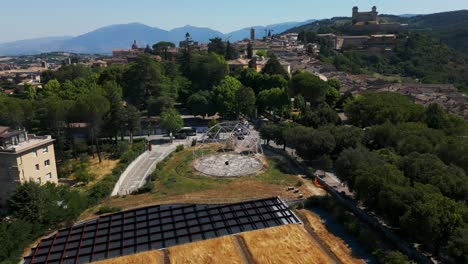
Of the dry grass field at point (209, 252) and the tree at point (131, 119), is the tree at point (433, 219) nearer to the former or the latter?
the dry grass field at point (209, 252)

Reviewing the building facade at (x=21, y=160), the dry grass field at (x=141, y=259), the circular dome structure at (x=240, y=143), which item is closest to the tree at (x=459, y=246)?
the dry grass field at (x=141, y=259)

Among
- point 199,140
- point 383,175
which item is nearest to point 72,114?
point 199,140

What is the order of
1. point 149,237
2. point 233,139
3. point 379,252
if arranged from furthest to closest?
point 233,139 < point 149,237 < point 379,252

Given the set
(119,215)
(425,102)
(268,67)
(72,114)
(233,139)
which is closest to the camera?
(119,215)

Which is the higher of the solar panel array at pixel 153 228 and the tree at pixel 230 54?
the tree at pixel 230 54

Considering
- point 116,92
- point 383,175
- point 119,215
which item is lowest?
point 119,215

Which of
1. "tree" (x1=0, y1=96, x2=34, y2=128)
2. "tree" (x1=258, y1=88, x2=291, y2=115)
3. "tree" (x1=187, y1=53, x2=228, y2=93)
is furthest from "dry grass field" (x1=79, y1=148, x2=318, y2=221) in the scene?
"tree" (x1=187, y1=53, x2=228, y2=93)

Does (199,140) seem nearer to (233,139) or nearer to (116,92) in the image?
(233,139)

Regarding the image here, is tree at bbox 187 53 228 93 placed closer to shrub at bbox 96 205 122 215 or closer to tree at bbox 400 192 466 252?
shrub at bbox 96 205 122 215
